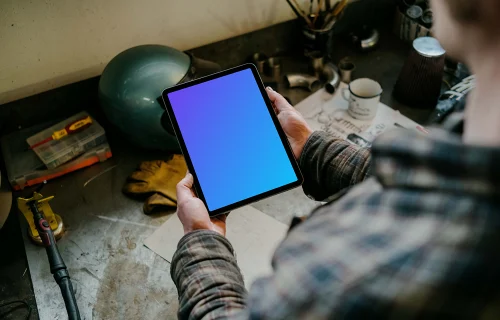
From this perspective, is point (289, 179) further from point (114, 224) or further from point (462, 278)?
point (462, 278)

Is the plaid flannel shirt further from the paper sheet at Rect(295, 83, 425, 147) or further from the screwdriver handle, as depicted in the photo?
the paper sheet at Rect(295, 83, 425, 147)

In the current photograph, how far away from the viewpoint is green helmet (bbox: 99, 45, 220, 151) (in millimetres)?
910

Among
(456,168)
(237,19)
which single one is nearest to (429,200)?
(456,168)

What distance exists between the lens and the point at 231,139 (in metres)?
0.79

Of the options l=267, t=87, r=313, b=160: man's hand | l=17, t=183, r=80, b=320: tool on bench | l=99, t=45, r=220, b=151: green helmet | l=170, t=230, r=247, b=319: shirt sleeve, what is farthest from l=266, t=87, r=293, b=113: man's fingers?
l=17, t=183, r=80, b=320: tool on bench

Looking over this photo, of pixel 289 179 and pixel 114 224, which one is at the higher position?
pixel 289 179

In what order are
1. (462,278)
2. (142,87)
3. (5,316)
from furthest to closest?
(142,87) < (5,316) < (462,278)

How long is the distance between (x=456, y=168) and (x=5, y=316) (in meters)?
0.75

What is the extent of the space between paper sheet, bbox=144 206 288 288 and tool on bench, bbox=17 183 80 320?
0.15m

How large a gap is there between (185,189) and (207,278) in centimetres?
21

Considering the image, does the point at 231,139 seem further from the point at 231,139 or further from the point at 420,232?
the point at 420,232

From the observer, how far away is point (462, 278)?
0.30 m

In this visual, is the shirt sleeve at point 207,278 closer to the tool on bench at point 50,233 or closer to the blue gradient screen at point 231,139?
the blue gradient screen at point 231,139

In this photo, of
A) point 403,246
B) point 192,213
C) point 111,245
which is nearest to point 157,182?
point 111,245
